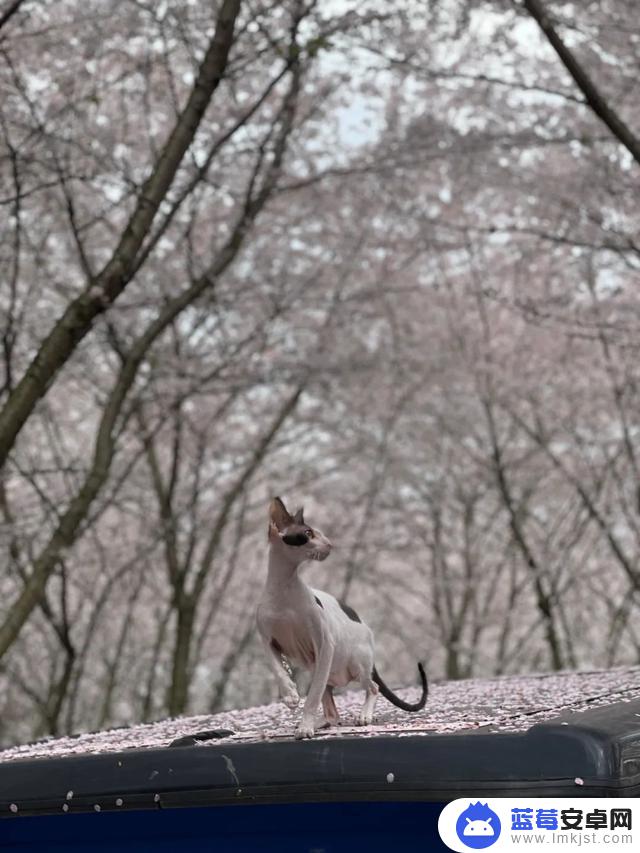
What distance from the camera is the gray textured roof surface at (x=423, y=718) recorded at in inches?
95.4

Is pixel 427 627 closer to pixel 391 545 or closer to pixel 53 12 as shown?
pixel 391 545

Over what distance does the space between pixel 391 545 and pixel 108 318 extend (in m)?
8.45

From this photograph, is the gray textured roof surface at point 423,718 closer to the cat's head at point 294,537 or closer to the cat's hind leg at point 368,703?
the cat's hind leg at point 368,703

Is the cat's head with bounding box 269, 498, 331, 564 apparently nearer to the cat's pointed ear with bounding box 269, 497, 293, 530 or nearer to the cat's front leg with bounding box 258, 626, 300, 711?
the cat's pointed ear with bounding box 269, 497, 293, 530

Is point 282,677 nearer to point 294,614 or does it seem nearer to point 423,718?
point 294,614

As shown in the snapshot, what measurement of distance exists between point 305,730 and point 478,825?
17.7 inches

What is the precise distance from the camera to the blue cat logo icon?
2064 millimetres

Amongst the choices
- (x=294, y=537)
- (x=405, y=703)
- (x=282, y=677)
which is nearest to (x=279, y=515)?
(x=294, y=537)

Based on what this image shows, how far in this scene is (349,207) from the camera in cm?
1258

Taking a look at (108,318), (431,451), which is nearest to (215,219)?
(108,318)

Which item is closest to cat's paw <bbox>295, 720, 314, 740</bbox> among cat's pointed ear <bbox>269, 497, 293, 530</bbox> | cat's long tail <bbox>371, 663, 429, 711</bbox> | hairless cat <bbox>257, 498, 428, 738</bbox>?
hairless cat <bbox>257, 498, 428, 738</bbox>

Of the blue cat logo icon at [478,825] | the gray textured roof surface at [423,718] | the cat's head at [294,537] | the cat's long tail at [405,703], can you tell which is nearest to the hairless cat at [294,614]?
the cat's head at [294,537]

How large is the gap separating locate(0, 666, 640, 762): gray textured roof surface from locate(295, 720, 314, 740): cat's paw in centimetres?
4

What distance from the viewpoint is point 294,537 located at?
2.72 m
